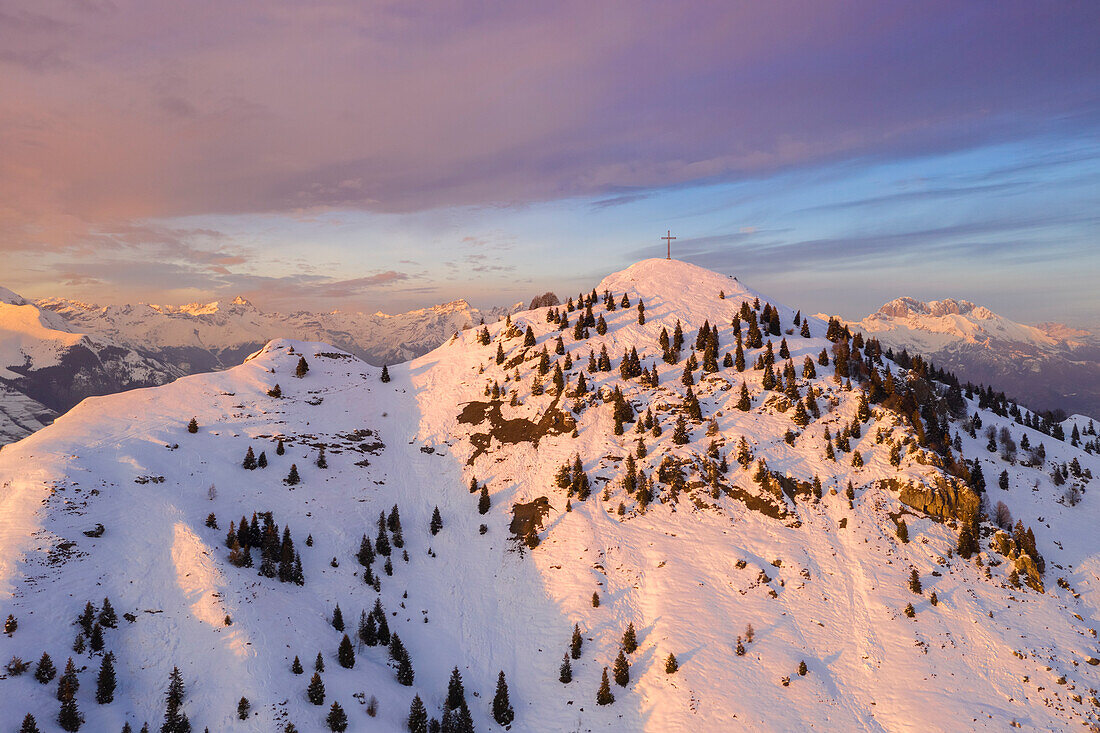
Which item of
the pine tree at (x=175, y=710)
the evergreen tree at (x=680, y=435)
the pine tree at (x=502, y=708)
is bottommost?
the pine tree at (x=502, y=708)

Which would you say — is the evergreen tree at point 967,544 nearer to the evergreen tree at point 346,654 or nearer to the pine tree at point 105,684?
the evergreen tree at point 346,654

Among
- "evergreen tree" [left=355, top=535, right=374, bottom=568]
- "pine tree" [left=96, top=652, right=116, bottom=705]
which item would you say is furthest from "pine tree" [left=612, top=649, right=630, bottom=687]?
"pine tree" [left=96, top=652, right=116, bottom=705]

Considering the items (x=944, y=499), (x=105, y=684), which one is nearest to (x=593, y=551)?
(x=944, y=499)

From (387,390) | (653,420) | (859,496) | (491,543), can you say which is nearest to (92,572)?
(491,543)

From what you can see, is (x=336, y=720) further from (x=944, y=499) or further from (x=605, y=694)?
(x=944, y=499)

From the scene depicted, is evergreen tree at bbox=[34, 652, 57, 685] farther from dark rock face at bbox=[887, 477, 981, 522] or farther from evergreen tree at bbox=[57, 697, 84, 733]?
dark rock face at bbox=[887, 477, 981, 522]

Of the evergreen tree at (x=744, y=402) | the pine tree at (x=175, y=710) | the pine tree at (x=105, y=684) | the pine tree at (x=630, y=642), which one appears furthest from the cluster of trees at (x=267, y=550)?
the evergreen tree at (x=744, y=402)

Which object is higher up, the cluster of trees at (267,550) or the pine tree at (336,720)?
the cluster of trees at (267,550)
